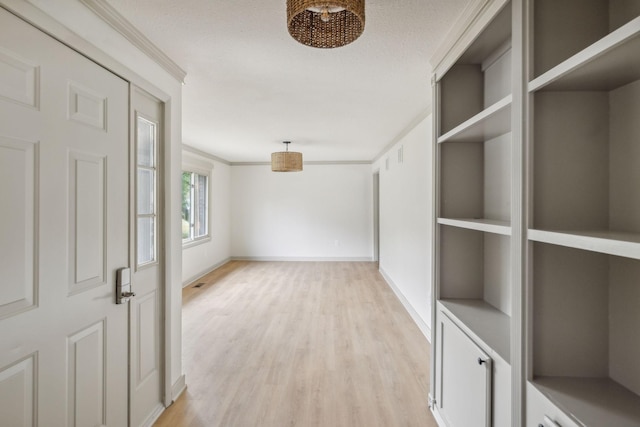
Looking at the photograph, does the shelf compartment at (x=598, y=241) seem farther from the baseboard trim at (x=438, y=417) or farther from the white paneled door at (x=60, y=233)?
the white paneled door at (x=60, y=233)

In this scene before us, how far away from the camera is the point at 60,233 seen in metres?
1.44

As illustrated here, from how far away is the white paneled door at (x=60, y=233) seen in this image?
1.22 m

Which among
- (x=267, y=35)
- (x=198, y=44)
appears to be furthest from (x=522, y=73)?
(x=198, y=44)

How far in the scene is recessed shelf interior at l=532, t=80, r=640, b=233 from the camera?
1176 mm

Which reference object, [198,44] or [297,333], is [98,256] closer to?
[198,44]

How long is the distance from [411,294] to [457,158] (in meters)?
2.50

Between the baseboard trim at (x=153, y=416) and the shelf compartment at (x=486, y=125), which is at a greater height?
the shelf compartment at (x=486, y=125)

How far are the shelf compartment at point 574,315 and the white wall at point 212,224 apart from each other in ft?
17.6

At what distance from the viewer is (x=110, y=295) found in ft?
A: 5.80

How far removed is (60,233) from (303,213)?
255 inches

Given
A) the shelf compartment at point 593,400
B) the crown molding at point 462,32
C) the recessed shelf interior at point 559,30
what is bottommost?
the shelf compartment at point 593,400

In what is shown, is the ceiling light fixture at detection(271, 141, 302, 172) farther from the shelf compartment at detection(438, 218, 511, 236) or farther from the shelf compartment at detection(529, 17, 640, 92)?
the shelf compartment at detection(529, 17, 640, 92)

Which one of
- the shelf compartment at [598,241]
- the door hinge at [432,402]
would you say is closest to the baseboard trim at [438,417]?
→ the door hinge at [432,402]

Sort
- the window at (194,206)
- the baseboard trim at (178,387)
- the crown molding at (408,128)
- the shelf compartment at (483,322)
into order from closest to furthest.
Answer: the shelf compartment at (483,322), the baseboard trim at (178,387), the crown molding at (408,128), the window at (194,206)
